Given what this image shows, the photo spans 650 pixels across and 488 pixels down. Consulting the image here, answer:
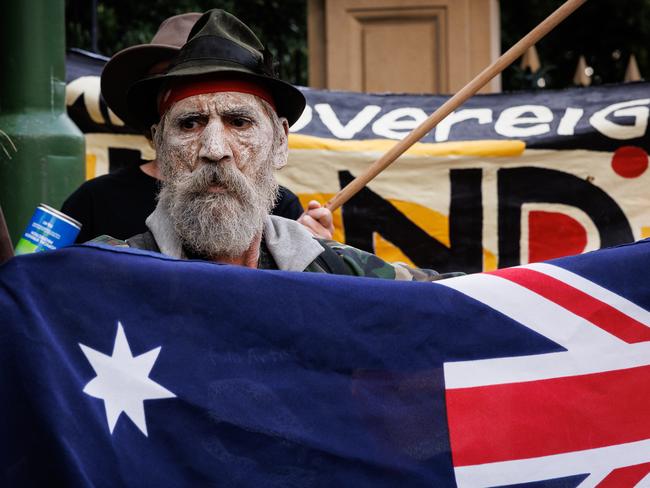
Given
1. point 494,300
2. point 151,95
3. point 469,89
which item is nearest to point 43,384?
point 494,300

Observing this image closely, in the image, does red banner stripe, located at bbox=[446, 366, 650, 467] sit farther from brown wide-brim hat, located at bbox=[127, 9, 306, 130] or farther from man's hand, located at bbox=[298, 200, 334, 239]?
man's hand, located at bbox=[298, 200, 334, 239]

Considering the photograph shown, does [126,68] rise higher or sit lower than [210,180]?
higher

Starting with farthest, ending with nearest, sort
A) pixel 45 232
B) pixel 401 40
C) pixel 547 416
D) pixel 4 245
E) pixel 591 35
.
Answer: pixel 591 35 < pixel 401 40 < pixel 45 232 < pixel 547 416 < pixel 4 245

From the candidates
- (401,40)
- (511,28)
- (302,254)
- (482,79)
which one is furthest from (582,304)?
(511,28)

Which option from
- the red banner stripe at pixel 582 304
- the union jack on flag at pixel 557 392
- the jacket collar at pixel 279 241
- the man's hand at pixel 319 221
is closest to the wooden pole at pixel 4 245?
the jacket collar at pixel 279 241

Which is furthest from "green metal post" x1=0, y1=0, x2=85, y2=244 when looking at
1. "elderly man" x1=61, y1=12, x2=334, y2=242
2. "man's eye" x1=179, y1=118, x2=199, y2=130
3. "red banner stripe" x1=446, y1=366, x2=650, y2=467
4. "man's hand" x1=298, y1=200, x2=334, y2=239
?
"red banner stripe" x1=446, y1=366, x2=650, y2=467

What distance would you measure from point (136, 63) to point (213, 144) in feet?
4.74

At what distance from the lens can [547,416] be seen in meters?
2.42

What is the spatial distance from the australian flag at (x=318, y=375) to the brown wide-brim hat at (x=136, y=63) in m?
1.78

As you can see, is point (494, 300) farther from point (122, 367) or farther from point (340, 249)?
point (122, 367)

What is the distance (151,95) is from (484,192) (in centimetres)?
220

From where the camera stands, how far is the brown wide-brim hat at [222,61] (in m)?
2.76

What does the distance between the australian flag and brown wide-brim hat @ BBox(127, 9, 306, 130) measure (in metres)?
0.65

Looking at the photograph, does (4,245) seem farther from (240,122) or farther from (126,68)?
(126,68)
